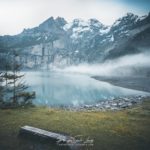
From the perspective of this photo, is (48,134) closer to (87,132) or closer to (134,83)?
(87,132)

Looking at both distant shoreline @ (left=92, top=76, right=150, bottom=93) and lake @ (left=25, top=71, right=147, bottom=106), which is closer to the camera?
lake @ (left=25, top=71, right=147, bottom=106)

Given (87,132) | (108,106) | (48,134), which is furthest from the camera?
(108,106)

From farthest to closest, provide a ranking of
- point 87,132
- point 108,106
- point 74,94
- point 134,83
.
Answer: point 134,83, point 74,94, point 108,106, point 87,132

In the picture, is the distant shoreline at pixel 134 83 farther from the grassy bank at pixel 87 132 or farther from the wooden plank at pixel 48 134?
the wooden plank at pixel 48 134

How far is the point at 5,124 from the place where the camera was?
21969 millimetres

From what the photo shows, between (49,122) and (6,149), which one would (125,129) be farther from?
(6,149)

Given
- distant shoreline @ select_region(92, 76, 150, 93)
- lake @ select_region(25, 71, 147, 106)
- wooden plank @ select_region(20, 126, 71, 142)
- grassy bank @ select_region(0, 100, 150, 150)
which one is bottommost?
lake @ select_region(25, 71, 147, 106)

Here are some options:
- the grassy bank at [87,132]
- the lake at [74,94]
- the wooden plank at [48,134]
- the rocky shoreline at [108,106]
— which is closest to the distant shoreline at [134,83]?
the lake at [74,94]

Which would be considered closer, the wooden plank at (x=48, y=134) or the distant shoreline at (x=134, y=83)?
the wooden plank at (x=48, y=134)

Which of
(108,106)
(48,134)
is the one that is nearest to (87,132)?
(48,134)

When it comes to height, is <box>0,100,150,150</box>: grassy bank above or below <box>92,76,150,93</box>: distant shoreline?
above

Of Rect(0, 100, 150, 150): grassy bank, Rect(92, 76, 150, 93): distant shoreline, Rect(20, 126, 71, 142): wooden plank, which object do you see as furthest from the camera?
Rect(92, 76, 150, 93): distant shoreline

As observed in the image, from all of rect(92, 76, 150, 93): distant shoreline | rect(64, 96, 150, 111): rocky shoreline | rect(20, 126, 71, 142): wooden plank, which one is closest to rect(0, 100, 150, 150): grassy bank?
rect(20, 126, 71, 142): wooden plank

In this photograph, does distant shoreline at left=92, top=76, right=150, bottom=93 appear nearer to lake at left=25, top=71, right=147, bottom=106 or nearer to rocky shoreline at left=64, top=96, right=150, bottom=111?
lake at left=25, top=71, right=147, bottom=106
